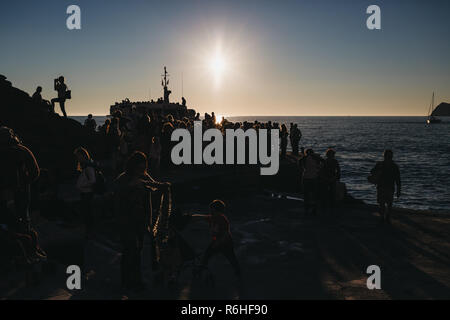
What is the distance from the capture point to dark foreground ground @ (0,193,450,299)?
5461 mm

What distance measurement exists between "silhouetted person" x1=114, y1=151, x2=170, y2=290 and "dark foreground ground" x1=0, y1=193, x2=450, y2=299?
40cm

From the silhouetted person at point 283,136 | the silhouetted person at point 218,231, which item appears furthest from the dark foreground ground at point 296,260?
the silhouetted person at point 283,136

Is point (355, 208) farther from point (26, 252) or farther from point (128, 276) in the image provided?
point (26, 252)

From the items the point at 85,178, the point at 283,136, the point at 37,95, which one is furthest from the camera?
the point at 283,136

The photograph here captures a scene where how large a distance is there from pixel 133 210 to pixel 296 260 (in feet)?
10.7

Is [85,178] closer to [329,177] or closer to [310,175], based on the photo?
[310,175]

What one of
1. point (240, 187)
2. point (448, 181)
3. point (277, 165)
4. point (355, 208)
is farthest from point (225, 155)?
point (448, 181)

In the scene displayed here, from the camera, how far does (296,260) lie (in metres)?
6.95

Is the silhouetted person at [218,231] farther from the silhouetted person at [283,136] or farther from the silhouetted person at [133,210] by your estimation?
the silhouetted person at [283,136]

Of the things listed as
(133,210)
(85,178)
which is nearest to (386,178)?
(133,210)

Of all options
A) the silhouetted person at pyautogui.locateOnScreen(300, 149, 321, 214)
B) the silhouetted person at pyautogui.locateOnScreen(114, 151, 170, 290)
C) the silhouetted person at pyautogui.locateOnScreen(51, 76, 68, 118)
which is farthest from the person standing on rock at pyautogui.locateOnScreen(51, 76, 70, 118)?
the silhouetted person at pyautogui.locateOnScreen(114, 151, 170, 290)

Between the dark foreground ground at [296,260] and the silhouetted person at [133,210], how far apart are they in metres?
0.40

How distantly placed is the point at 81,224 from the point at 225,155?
7.89 m

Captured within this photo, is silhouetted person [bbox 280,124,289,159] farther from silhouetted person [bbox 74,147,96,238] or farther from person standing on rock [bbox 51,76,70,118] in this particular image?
silhouetted person [bbox 74,147,96,238]
